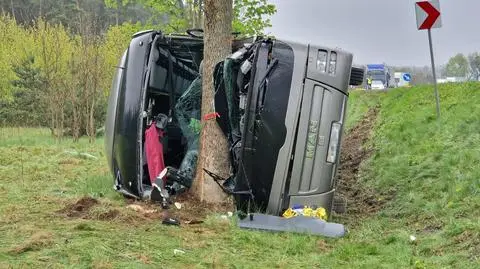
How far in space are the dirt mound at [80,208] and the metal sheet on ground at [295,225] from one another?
1.52 m

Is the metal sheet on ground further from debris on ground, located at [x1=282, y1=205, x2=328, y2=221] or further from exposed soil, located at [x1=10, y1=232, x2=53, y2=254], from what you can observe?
exposed soil, located at [x1=10, y1=232, x2=53, y2=254]

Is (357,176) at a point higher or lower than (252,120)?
lower

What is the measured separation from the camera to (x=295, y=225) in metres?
4.98

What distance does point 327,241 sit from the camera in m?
4.79

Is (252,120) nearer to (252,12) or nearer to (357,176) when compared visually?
(357,176)

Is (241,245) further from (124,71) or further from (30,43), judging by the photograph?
(30,43)

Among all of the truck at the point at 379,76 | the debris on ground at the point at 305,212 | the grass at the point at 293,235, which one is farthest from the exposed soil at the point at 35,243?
the truck at the point at 379,76

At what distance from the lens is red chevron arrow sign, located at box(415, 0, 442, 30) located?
9.44 meters

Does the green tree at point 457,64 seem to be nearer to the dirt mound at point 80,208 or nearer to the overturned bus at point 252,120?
the overturned bus at point 252,120

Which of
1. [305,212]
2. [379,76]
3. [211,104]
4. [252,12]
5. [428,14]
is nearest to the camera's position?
[305,212]

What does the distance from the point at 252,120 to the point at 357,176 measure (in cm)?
385

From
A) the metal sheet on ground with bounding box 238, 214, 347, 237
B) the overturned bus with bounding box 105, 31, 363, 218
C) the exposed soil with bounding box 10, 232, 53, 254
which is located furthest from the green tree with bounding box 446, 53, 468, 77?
the exposed soil with bounding box 10, 232, 53, 254

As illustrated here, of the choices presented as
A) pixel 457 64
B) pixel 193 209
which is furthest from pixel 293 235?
pixel 457 64

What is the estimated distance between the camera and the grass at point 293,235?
3920 millimetres
